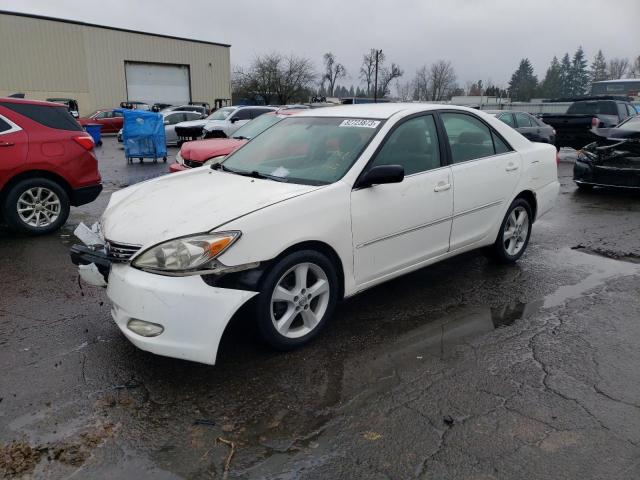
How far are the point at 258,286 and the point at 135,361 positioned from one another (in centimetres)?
103

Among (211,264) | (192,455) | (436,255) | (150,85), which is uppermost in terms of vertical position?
(150,85)

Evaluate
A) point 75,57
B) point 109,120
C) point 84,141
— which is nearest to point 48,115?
point 84,141

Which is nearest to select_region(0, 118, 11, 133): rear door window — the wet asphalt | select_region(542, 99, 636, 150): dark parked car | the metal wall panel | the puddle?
the wet asphalt

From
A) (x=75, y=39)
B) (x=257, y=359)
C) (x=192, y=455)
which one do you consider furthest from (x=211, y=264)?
(x=75, y=39)

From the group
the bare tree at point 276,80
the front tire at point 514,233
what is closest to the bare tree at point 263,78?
the bare tree at point 276,80

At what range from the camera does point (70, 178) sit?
6766mm

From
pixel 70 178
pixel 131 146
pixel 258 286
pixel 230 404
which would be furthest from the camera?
pixel 131 146

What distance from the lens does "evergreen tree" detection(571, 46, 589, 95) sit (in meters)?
99.8

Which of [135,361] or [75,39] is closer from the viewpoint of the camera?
[135,361]

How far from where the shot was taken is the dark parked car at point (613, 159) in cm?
902

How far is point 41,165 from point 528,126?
44.1 ft

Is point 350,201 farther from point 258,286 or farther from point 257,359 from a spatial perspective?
point 257,359

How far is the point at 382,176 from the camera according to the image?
372 cm

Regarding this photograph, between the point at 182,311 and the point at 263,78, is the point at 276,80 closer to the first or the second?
the point at 263,78
